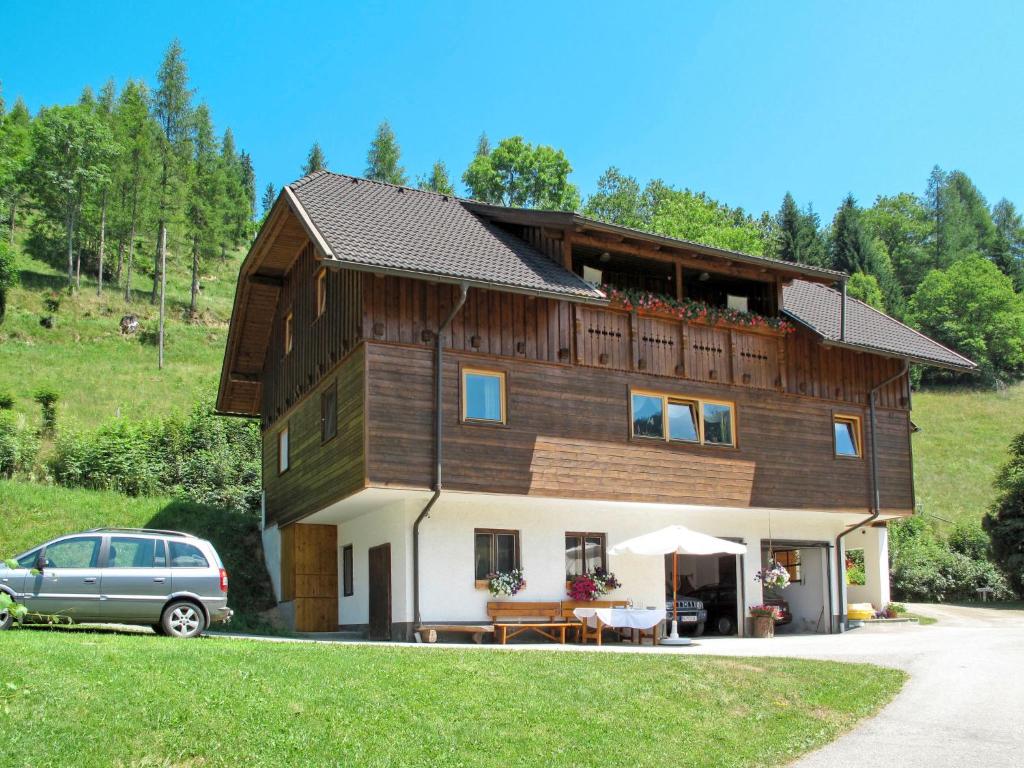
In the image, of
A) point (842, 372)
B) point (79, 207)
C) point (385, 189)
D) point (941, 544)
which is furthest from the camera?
point (79, 207)

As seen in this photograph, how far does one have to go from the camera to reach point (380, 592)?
22125 millimetres

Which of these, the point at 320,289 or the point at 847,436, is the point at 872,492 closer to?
the point at 847,436

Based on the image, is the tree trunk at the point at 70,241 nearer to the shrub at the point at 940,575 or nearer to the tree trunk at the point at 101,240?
the tree trunk at the point at 101,240

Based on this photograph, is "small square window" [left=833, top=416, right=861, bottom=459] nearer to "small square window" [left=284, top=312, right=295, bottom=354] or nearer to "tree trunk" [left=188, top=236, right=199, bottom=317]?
"small square window" [left=284, top=312, right=295, bottom=354]

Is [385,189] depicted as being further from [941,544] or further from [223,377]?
[941,544]

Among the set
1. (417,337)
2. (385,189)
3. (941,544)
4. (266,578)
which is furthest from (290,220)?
(941,544)

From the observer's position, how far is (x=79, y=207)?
6531 cm

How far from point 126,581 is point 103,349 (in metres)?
41.8

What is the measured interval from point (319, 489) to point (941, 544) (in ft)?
91.3

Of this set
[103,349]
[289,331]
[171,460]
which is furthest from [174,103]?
[289,331]

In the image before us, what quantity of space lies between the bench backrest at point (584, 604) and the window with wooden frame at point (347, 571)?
5002 mm

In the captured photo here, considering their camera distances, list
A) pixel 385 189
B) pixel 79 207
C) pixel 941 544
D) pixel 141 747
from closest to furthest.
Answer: pixel 141 747 → pixel 385 189 → pixel 941 544 → pixel 79 207

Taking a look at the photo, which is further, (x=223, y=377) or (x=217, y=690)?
(x=223, y=377)

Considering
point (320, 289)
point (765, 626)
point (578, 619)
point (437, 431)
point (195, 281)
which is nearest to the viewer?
point (437, 431)
